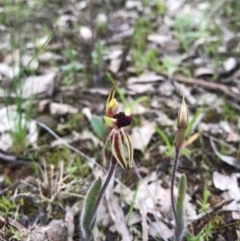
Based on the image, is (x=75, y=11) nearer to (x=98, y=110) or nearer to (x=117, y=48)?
(x=117, y=48)

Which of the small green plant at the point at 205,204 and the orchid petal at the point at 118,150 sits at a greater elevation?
the orchid petal at the point at 118,150

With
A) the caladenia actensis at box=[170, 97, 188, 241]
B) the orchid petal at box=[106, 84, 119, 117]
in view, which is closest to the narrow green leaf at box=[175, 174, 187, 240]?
the caladenia actensis at box=[170, 97, 188, 241]

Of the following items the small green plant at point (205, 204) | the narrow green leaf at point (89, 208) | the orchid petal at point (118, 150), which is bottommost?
the small green plant at point (205, 204)

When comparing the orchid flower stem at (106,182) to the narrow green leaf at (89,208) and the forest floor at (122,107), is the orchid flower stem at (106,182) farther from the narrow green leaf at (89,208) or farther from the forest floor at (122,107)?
the forest floor at (122,107)

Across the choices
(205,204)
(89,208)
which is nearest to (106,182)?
(89,208)

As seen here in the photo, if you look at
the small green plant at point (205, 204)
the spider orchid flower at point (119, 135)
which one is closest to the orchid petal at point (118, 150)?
the spider orchid flower at point (119, 135)

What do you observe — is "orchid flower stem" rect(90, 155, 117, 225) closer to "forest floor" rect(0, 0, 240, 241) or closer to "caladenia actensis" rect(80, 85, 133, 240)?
"caladenia actensis" rect(80, 85, 133, 240)

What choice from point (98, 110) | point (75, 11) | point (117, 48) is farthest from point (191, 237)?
point (75, 11)

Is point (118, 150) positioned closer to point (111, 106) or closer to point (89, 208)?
point (111, 106)
